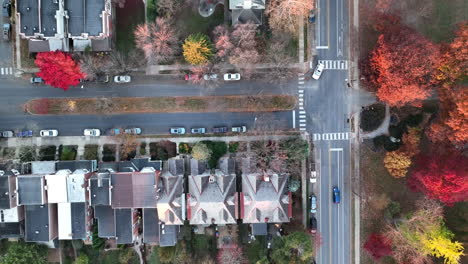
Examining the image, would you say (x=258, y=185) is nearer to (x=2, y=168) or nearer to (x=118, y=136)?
(x=118, y=136)

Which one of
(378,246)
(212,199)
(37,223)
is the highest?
(212,199)

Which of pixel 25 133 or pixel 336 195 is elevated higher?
pixel 25 133

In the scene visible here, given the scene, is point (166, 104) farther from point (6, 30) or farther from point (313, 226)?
point (313, 226)

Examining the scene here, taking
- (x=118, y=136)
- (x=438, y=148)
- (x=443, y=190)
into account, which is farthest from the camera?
(x=118, y=136)

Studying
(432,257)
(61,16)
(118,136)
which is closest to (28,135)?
(118,136)

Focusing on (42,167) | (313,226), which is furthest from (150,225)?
(313,226)

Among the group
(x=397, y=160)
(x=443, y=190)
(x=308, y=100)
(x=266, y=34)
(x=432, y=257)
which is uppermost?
(x=266, y=34)

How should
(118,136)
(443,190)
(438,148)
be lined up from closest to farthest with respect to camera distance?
1. (443,190)
2. (438,148)
3. (118,136)
